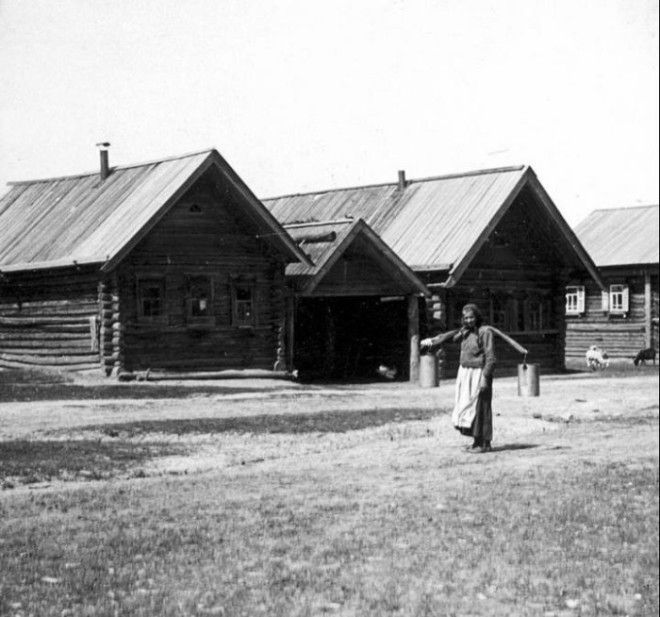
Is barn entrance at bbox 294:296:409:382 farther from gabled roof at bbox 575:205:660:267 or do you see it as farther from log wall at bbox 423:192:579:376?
gabled roof at bbox 575:205:660:267

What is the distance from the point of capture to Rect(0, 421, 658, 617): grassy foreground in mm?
7957

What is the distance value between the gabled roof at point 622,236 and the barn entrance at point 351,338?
45.5ft

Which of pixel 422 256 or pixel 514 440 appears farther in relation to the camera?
pixel 422 256

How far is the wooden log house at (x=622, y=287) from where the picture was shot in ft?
131

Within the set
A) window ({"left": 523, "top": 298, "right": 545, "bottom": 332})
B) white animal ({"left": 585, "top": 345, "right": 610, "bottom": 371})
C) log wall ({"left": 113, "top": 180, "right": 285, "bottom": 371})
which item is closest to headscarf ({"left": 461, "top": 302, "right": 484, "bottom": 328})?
window ({"left": 523, "top": 298, "right": 545, "bottom": 332})

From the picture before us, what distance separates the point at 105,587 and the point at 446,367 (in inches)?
760

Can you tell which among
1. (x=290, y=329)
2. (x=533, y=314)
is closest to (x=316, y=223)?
(x=290, y=329)

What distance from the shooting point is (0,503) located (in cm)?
867

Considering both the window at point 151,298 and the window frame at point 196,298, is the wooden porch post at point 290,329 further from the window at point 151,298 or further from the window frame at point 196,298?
the window at point 151,298

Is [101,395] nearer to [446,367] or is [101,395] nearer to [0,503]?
[0,503]

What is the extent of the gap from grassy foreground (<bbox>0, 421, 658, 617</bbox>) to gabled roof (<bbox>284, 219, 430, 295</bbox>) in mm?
13833

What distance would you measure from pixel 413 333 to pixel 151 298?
5692mm

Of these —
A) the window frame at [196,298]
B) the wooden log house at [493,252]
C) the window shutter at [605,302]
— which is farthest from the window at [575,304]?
the window frame at [196,298]

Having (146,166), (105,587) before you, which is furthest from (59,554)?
(146,166)
